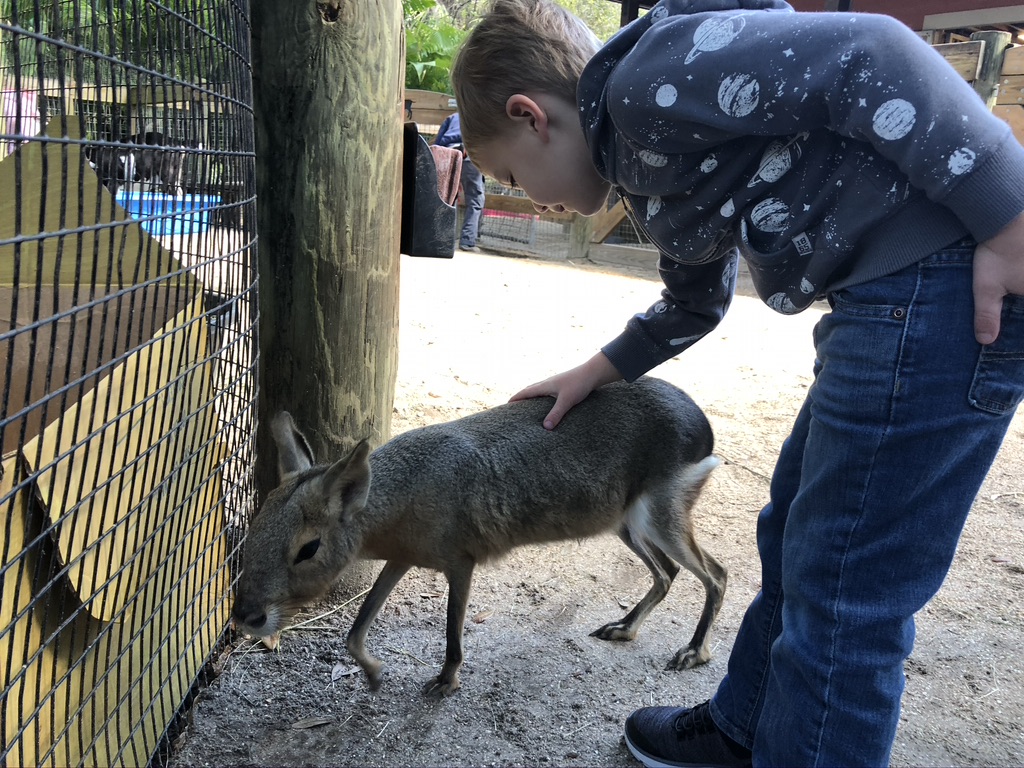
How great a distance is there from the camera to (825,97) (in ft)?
5.14

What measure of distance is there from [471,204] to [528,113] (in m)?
10.8

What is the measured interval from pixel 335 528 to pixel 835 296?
1549mm

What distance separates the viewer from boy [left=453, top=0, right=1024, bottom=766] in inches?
60.3

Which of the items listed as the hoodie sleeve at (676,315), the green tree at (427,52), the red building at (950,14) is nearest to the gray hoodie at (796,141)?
the hoodie sleeve at (676,315)

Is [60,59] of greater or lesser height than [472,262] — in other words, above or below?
above

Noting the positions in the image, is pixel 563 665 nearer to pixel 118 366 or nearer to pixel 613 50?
pixel 118 366

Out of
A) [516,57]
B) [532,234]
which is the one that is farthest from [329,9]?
[532,234]

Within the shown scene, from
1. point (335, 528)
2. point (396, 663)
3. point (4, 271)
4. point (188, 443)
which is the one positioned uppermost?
point (4, 271)

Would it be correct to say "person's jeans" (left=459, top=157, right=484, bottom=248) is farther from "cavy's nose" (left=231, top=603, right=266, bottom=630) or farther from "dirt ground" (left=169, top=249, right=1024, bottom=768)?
"cavy's nose" (left=231, top=603, right=266, bottom=630)

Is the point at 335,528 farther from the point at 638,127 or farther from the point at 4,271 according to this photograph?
the point at 638,127

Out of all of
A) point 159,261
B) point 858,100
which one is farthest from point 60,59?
point 858,100

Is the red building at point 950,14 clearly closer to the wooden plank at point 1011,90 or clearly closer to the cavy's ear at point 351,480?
the wooden plank at point 1011,90

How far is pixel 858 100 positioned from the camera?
1536 millimetres

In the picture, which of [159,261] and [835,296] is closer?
[835,296]
